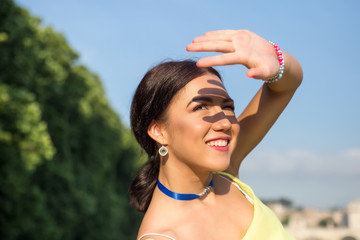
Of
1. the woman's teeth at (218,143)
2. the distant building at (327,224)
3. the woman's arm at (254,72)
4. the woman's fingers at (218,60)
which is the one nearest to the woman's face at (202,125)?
the woman's teeth at (218,143)

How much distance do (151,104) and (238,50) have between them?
87cm

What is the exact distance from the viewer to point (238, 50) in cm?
265

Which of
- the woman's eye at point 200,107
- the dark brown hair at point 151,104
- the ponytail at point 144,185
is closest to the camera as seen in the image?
the woman's eye at point 200,107

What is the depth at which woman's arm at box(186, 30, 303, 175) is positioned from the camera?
2.64 metres

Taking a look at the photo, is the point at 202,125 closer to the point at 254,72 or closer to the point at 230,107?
the point at 230,107

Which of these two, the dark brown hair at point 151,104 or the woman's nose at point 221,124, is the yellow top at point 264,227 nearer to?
the woman's nose at point 221,124

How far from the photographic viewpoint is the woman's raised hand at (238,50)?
2.58 meters

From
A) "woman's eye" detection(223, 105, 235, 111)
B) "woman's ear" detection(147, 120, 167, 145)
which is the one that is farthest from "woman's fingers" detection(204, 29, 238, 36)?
"woman's ear" detection(147, 120, 167, 145)

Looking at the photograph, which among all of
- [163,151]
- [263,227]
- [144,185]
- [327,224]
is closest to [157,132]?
[163,151]

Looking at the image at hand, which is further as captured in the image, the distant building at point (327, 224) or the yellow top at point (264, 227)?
the distant building at point (327, 224)

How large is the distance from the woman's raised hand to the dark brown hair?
54 centimetres

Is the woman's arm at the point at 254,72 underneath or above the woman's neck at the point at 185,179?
above

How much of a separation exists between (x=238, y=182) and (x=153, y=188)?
59 cm

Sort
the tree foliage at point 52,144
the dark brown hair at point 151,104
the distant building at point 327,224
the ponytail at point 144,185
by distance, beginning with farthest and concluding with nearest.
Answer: the distant building at point 327,224
the tree foliage at point 52,144
the ponytail at point 144,185
the dark brown hair at point 151,104
